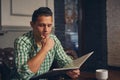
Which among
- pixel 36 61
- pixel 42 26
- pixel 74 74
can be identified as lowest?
pixel 74 74

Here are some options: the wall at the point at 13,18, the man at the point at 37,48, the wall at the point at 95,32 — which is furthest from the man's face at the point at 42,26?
the wall at the point at 95,32

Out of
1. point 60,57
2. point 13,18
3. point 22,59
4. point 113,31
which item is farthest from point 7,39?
point 113,31

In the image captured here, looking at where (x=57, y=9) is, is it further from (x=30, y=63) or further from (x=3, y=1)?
(x=30, y=63)

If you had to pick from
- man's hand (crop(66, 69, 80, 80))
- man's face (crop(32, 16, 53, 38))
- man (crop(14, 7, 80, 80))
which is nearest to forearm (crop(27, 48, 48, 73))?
man (crop(14, 7, 80, 80))

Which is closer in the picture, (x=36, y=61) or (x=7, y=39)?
(x=36, y=61)

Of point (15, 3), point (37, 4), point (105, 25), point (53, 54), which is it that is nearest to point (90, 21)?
point (105, 25)

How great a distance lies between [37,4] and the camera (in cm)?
272

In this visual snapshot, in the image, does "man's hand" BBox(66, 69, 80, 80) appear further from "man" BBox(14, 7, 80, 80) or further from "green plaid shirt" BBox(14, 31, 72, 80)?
"green plaid shirt" BBox(14, 31, 72, 80)

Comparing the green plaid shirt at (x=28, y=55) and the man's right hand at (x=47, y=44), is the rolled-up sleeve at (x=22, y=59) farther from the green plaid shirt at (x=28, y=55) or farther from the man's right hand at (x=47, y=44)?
the man's right hand at (x=47, y=44)

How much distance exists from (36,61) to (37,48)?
0.16m

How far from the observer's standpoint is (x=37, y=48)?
1.71m

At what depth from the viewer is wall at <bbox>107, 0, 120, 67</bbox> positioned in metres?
4.46

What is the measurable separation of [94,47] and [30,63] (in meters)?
3.34

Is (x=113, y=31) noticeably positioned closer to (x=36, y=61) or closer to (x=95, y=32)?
(x=95, y=32)
